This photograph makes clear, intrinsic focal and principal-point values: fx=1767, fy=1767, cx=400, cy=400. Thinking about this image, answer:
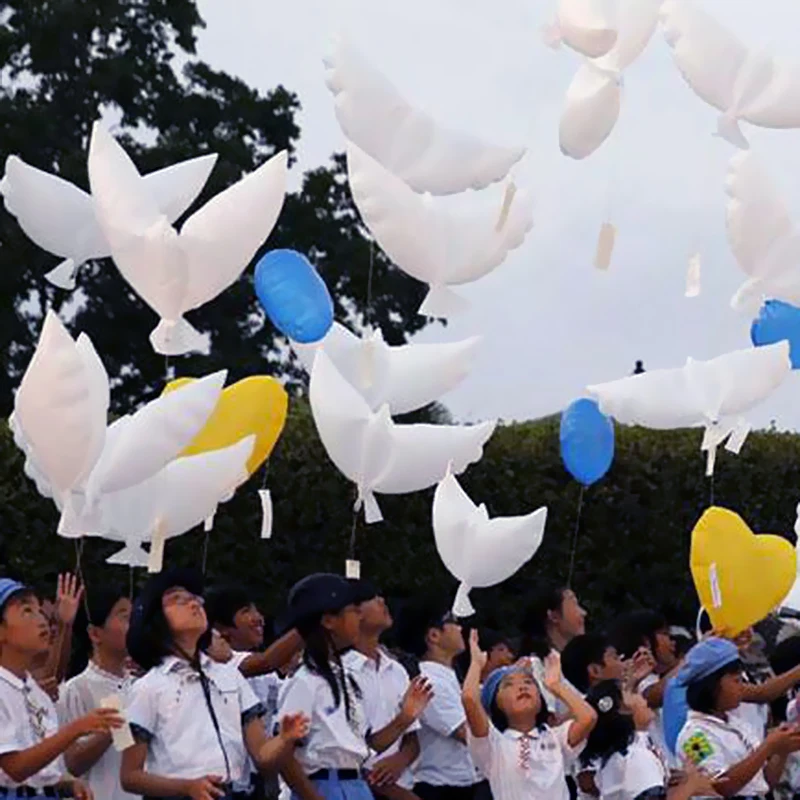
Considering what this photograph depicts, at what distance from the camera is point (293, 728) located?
5266 millimetres

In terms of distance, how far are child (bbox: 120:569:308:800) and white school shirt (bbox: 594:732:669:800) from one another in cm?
110

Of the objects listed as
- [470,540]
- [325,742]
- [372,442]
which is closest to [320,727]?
[325,742]

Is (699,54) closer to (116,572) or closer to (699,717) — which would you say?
(699,717)

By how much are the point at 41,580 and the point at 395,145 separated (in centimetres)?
462

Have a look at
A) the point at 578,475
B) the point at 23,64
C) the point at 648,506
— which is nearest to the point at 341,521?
the point at 648,506

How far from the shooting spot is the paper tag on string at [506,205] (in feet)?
20.6

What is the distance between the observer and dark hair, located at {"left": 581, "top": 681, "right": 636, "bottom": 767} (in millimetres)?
5793

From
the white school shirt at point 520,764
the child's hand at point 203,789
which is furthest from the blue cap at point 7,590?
the white school shirt at point 520,764

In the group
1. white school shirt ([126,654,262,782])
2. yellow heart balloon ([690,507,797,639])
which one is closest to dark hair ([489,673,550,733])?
white school shirt ([126,654,262,782])

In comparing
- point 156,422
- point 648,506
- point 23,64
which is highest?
point 156,422

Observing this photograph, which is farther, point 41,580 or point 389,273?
point 389,273

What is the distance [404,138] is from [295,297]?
3.07 feet

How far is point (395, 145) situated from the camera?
19.9 feet

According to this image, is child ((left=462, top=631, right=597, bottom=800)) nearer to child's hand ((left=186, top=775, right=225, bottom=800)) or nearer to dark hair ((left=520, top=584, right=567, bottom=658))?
child's hand ((left=186, top=775, right=225, bottom=800))
